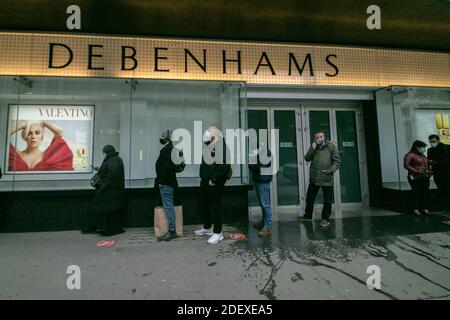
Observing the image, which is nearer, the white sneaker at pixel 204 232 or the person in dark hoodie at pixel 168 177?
the person in dark hoodie at pixel 168 177

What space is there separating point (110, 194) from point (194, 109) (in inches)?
109

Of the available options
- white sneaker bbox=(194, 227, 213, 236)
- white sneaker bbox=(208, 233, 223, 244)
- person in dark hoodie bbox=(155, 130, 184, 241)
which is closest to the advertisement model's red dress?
person in dark hoodie bbox=(155, 130, 184, 241)

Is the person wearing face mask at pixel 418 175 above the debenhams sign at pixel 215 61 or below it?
below

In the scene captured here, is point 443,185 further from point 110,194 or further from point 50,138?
point 50,138

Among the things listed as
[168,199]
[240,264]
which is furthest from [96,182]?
[240,264]

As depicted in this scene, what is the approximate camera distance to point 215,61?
6262 millimetres

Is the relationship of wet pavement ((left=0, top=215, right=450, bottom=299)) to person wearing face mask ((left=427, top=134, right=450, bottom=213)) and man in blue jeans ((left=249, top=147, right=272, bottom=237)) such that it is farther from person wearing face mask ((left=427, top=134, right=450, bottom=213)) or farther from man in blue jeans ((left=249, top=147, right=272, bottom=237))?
person wearing face mask ((left=427, top=134, right=450, bottom=213))

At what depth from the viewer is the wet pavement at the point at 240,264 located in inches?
104

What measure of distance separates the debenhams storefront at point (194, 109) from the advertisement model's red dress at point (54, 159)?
0.02m

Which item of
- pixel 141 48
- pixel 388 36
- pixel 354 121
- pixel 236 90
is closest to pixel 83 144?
pixel 141 48

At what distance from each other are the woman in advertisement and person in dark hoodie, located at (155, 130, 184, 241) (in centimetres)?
274

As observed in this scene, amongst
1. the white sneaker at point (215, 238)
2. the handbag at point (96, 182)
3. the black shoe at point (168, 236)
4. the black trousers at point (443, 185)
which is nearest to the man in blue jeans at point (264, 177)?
the white sneaker at point (215, 238)

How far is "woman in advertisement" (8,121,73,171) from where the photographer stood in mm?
5484

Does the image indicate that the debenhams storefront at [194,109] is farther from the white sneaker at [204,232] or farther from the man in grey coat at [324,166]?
the man in grey coat at [324,166]
